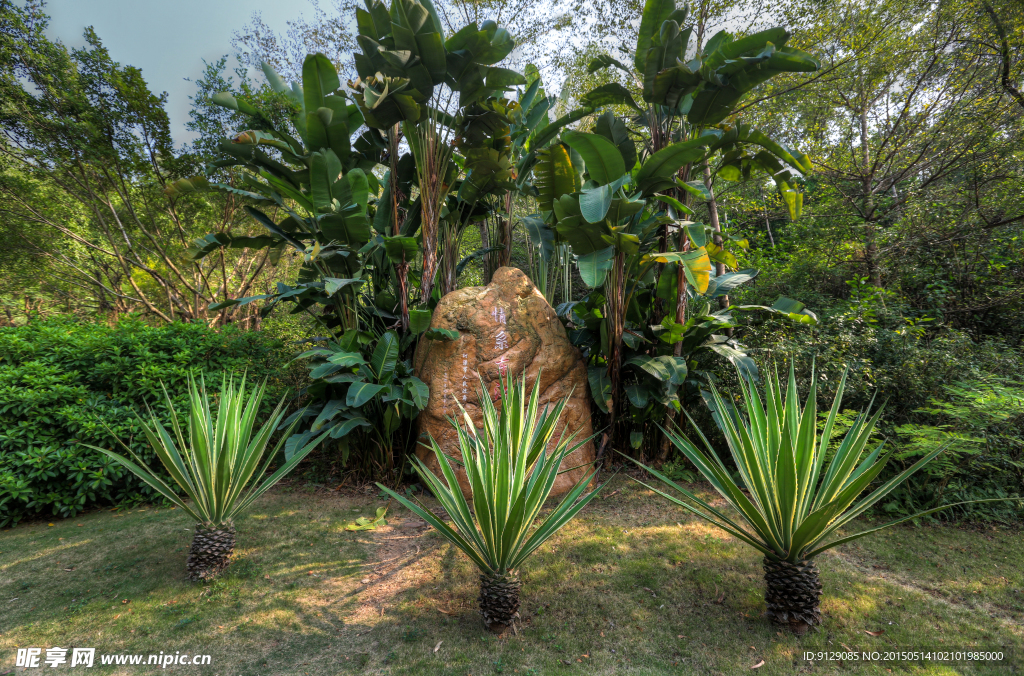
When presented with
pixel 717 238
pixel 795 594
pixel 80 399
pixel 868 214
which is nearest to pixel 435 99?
pixel 717 238

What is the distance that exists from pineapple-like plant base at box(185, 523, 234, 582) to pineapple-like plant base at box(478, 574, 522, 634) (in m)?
1.81

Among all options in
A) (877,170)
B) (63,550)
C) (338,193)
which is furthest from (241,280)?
(877,170)

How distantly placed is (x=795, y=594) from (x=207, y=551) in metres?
3.47

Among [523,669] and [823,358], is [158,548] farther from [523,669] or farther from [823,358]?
[823,358]

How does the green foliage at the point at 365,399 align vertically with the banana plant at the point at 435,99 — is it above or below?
below

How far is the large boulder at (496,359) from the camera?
4.41m

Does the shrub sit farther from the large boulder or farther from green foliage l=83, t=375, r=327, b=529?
green foliage l=83, t=375, r=327, b=529

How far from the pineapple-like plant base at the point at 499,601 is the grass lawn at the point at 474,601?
0.08 meters

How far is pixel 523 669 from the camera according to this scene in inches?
87.1

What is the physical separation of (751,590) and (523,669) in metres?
1.54

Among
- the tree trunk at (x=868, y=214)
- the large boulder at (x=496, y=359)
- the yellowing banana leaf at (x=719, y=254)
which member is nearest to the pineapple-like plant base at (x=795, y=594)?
the large boulder at (x=496, y=359)

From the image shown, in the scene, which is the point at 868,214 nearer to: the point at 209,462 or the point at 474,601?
the point at 474,601

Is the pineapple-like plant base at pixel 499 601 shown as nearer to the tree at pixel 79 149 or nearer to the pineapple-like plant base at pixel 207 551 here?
the pineapple-like plant base at pixel 207 551

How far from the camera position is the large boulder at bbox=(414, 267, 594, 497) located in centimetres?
441
